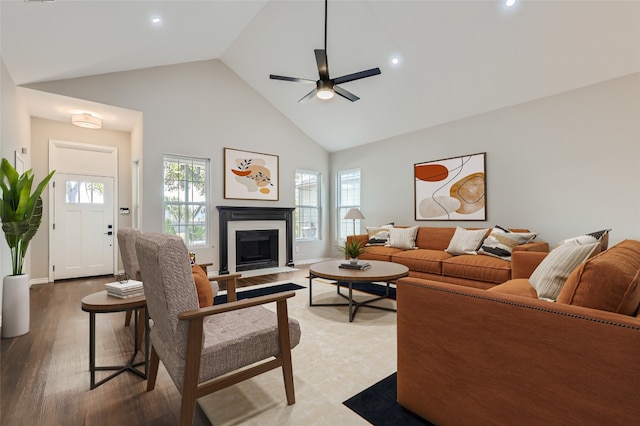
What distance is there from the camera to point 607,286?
3.61 ft

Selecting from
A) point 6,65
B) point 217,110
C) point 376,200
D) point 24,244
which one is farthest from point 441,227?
point 6,65

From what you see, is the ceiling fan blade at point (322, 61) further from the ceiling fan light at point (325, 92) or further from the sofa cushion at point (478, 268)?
the sofa cushion at point (478, 268)

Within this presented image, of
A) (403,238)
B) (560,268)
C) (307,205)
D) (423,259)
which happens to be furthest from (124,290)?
(307,205)

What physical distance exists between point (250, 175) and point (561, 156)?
197 inches

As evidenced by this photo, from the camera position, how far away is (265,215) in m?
6.06

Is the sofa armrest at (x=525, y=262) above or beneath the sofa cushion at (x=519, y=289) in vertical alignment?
above

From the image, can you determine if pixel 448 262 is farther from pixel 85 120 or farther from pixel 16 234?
pixel 85 120

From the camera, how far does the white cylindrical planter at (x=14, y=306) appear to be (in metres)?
2.68

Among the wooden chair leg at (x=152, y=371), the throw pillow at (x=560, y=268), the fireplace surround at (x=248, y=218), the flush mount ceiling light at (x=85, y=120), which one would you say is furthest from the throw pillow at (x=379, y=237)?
the flush mount ceiling light at (x=85, y=120)

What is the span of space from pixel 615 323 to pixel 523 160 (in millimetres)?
4000

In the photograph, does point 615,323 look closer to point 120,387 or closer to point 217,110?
point 120,387

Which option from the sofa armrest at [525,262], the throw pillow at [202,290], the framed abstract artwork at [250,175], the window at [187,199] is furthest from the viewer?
the framed abstract artwork at [250,175]

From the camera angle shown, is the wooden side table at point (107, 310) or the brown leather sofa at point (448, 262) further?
the brown leather sofa at point (448, 262)

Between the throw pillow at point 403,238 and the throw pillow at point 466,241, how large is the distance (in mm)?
679
